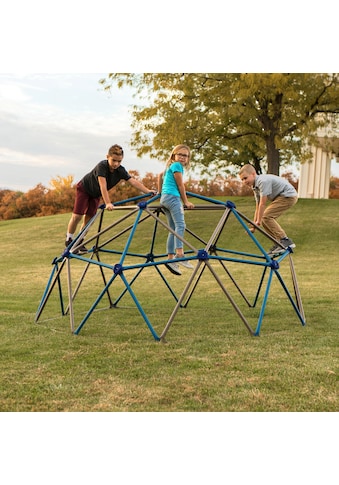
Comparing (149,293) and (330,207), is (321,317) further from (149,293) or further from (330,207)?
(330,207)

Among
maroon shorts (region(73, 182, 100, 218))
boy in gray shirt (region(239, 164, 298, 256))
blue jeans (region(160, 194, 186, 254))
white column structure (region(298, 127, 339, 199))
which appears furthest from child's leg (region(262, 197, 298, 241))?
white column structure (region(298, 127, 339, 199))

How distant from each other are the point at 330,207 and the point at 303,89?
18.5 ft

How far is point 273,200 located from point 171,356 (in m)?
3.30

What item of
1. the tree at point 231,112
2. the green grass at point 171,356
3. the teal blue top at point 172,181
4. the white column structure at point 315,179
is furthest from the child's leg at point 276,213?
the white column structure at point 315,179

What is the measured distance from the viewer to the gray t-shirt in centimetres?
706

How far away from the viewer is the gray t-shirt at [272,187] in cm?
706

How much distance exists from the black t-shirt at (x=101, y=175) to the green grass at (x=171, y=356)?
5.69 feet

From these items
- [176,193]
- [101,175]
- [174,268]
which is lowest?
[174,268]

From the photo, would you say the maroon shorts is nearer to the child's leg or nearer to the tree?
the child's leg

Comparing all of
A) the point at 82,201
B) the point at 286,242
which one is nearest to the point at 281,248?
the point at 286,242

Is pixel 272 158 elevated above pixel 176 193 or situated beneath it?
elevated above

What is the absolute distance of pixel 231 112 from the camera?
762 inches

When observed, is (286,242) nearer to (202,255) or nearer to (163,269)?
(202,255)

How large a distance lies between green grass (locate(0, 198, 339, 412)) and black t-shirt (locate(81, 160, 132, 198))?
1.73 metres
